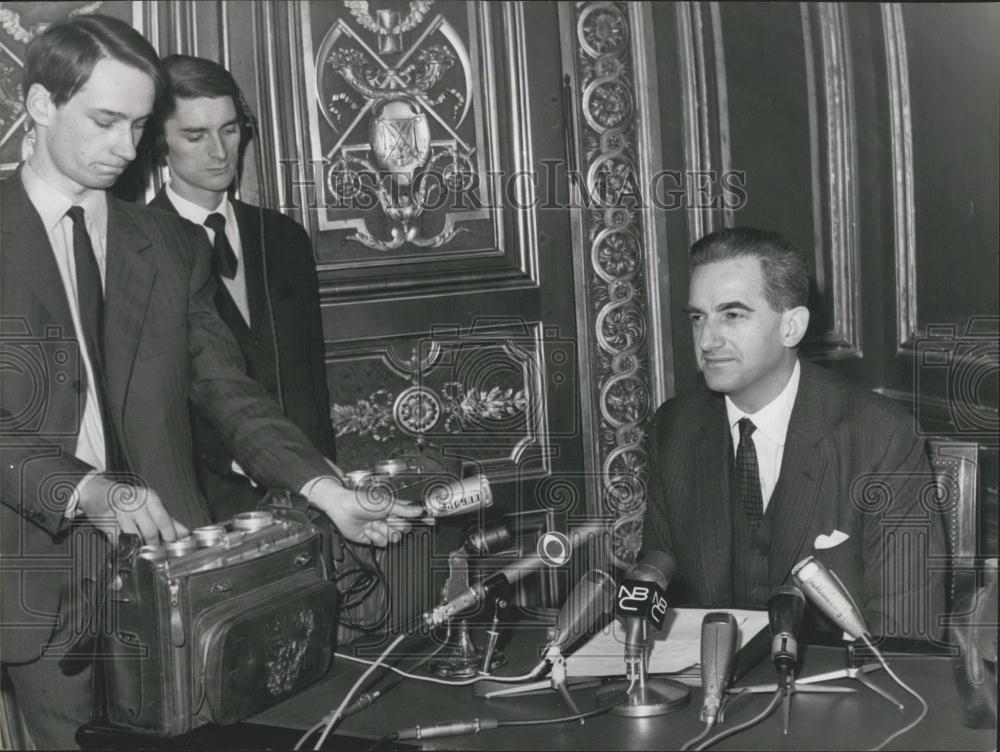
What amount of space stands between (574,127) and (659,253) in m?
0.47

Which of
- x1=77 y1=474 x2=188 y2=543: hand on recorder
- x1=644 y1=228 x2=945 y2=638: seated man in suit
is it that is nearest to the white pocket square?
x1=644 y1=228 x2=945 y2=638: seated man in suit

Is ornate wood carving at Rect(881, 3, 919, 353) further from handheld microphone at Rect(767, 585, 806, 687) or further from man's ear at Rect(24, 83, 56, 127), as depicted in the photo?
man's ear at Rect(24, 83, 56, 127)

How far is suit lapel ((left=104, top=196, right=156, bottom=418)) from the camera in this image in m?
2.52

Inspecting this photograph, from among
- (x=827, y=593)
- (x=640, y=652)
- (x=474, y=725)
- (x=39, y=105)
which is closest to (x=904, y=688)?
(x=827, y=593)

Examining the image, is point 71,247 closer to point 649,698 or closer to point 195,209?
point 195,209

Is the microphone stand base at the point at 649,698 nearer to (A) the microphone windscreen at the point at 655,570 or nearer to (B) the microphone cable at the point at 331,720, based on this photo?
(A) the microphone windscreen at the point at 655,570

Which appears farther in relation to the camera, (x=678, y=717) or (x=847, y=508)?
(x=847, y=508)

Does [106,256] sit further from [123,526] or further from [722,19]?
[722,19]

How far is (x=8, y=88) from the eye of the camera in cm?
257

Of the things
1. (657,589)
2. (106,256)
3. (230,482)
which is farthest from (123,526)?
(657,589)

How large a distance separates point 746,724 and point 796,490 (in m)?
1.00

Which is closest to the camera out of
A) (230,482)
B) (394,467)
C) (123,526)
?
(123,526)

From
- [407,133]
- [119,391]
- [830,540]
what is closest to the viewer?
[119,391]

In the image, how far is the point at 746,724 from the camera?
183 cm
